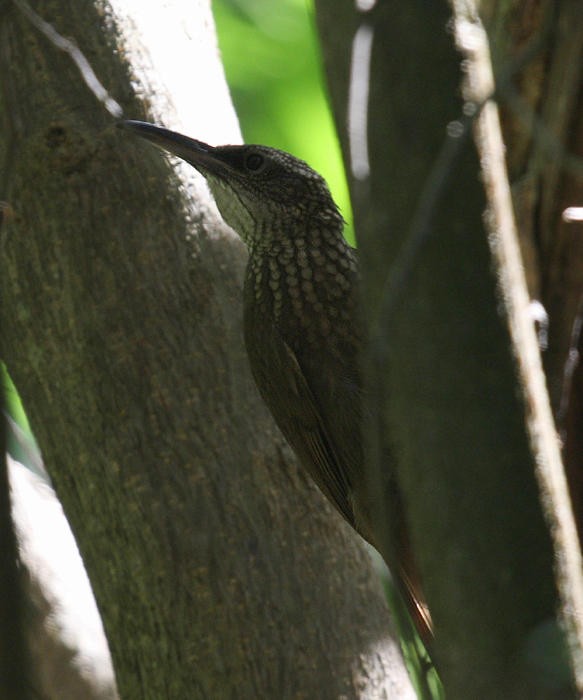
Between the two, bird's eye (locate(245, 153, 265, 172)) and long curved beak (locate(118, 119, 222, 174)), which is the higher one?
bird's eye (locate(245, 153, 265, 172))

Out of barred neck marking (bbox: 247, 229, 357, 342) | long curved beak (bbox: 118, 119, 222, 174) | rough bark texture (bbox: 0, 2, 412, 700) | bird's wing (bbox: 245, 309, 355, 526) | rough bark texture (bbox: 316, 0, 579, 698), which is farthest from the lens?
barred neck marking (bbox: 247, 229, 357, 342)

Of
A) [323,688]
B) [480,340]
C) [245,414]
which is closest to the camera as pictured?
[480,340]

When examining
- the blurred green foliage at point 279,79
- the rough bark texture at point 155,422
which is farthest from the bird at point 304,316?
the blurred green foliage at point 279,79

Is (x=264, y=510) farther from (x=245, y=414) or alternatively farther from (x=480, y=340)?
(x=480, y=340)

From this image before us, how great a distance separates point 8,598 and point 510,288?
64 cm

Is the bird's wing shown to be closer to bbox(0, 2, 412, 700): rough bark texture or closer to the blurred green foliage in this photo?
bbox(0, 2, 412, 700): rough bark texture

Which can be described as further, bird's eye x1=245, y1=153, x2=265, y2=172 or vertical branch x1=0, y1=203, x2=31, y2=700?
bird's eye x1=245, y1=153, x2=265, y2=172

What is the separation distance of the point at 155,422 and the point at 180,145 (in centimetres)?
73

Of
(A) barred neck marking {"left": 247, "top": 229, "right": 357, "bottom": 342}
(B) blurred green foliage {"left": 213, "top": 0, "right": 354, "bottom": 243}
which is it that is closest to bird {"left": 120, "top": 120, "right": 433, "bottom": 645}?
(A) barred neck marking {"left": 247, "top": 229, "right": 357, "bottom": 342}

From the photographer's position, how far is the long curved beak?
9.37 feet

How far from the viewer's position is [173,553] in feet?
8.89

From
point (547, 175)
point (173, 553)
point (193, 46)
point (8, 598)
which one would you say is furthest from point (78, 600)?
point (8, 598)

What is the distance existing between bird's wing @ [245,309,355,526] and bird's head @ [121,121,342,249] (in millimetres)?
354

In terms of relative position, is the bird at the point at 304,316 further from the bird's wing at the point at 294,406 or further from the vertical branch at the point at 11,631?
the vertical branch at the point at 11,631
